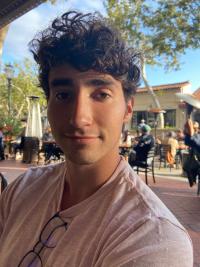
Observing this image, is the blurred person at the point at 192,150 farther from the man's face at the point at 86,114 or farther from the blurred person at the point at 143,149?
the man's face at the point at 86,114

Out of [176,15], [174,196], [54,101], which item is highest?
[176,15]

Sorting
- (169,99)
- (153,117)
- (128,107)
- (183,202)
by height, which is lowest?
(183,202)

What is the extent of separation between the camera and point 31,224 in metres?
1.06

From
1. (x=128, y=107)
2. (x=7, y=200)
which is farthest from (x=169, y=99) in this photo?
(x=7, y=200)

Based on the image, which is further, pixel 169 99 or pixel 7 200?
pixel 169 99

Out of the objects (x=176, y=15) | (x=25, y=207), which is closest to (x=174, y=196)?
(x=25, y=207)

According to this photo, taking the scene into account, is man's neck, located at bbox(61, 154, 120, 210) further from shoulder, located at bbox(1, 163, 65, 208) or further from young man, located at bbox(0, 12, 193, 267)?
shoulder, located at bbox(1, 163, 65, 208)

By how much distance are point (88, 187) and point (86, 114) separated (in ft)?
0.80

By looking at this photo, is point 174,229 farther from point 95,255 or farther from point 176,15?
point 176,15

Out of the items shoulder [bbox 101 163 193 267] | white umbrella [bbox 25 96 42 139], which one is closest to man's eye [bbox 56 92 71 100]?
shoulder [bbox 101 163 193 267]

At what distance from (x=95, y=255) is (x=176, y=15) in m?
11.8

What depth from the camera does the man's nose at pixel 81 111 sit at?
1.00 m

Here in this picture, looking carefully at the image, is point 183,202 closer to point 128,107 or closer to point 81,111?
point 128,107

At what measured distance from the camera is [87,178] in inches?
41.8
